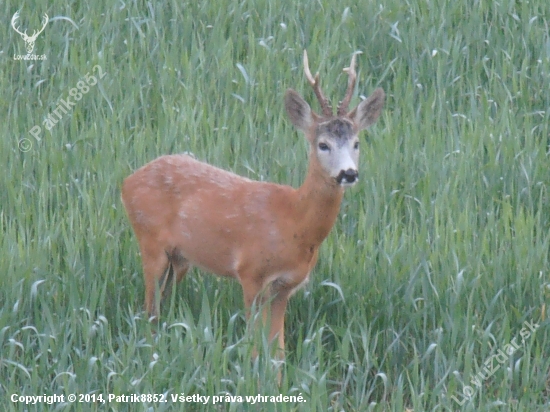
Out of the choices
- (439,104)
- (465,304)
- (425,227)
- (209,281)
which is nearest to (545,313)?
(465,304)

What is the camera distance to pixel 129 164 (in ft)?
Answer: 23.2

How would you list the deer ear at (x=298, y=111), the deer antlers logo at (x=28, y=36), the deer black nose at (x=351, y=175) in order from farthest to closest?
the deer antlers logo at (x=28, y=36)
the deer ear at (x=298, y=111)
the deer black nose at (x=351, y=175)

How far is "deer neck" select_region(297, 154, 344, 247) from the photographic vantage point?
5.38m

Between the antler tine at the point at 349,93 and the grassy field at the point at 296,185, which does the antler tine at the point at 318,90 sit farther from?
the grassy field at the point at 296,185

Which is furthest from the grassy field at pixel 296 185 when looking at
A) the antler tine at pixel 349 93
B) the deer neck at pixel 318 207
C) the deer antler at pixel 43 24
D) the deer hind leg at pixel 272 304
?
the antler tine at pixel 349 93

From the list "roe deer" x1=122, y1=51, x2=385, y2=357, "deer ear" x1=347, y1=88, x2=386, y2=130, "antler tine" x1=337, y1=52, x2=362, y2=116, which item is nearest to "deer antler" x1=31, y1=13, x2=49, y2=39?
"roe deer" x1=122, y1=51, x2=385, y2=357

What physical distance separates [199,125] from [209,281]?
1743mm

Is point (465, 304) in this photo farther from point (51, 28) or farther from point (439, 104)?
point (51, 28)

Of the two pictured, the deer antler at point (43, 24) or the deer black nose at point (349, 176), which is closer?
the deer black nose at point (349, 176)

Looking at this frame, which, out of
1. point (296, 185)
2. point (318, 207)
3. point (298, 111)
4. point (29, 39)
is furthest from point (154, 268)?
point (29, 39)

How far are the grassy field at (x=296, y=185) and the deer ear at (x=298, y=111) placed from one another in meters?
0.82

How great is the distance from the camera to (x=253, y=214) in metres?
5.55

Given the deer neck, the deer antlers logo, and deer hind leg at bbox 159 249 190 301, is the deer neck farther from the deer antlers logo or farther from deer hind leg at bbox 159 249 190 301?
the deer antlers logo

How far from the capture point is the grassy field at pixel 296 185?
5.08 m
